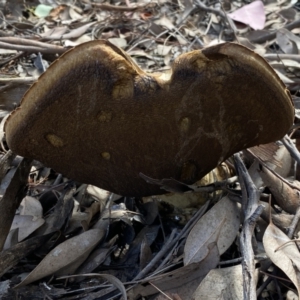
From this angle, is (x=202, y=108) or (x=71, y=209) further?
(x=71, y=209)

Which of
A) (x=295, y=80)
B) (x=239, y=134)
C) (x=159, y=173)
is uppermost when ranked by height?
(x=239, y=134)

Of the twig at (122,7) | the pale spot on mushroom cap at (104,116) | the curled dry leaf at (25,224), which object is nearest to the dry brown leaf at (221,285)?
the pale spot on mushroom cap at (104,116)

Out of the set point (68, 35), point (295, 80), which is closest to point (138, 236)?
point (295, 80)

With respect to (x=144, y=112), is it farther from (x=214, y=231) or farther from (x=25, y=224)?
(x=25, y=224)

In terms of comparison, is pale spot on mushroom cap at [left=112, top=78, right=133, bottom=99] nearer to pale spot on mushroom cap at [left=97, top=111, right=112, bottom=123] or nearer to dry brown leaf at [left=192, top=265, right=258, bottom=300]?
pale spot on mushroom cap at [left=97, top=111, right=112, bottom=123]

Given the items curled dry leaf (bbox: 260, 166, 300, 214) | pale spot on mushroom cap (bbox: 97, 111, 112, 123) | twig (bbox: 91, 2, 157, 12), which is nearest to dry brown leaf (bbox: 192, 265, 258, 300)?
curled dry leaf (bbox: 260, 166, 300, 214)

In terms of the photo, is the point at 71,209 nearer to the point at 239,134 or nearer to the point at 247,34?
the point at 239,134
